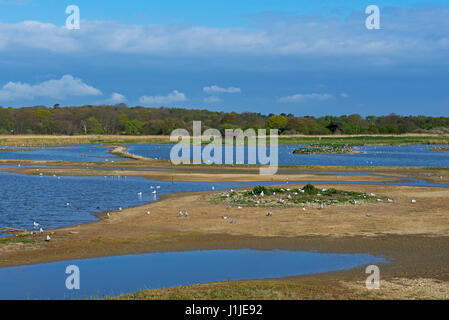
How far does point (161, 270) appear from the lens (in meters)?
13.0

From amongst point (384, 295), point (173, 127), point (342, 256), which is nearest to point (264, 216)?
point (342, 256)

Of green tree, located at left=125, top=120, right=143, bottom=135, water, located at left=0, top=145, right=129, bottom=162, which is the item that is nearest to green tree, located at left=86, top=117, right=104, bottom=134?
green tree, located at left=125, top=120, right=143, bottom=135

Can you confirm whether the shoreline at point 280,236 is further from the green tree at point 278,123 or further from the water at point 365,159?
the green tree at point 278,123

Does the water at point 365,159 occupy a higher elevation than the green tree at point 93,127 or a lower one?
lower

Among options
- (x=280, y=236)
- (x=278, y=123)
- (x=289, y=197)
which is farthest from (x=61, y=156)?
(x=278, y=123)

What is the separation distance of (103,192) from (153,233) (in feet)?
40.3

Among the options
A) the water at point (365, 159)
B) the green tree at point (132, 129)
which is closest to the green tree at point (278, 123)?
the green tree at point (132, 129)

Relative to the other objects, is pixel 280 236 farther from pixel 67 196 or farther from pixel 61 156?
pixel 61 156

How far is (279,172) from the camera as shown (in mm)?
42312

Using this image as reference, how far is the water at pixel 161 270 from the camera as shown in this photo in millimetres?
11422

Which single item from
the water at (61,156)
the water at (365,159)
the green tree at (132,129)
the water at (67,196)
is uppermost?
the green tree at (132,129)

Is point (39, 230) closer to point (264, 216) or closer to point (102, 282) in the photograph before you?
point (102, 282)

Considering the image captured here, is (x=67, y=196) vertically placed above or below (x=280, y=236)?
above
